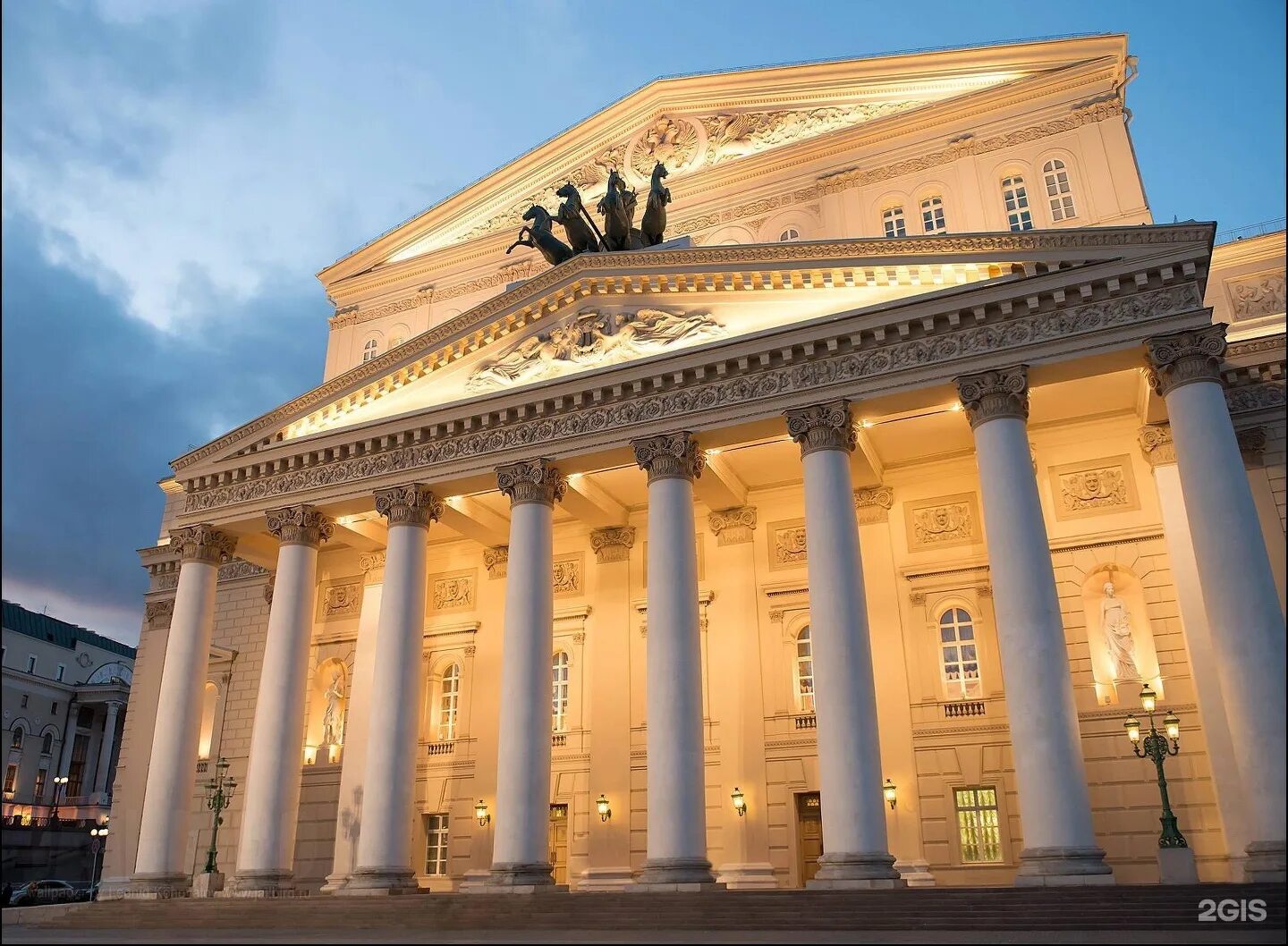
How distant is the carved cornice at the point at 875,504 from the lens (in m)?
24.2

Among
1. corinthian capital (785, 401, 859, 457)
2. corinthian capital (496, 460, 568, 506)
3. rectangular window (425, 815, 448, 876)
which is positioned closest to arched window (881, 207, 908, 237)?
corinthian capital (785, 401, 859, 457)

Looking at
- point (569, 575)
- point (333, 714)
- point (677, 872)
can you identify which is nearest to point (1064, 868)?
point (677, 872)

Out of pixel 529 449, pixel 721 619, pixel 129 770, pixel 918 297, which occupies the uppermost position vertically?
pixel 918 297

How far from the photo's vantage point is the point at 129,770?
3012 centimetres

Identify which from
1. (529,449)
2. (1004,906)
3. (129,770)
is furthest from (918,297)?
(129,770)

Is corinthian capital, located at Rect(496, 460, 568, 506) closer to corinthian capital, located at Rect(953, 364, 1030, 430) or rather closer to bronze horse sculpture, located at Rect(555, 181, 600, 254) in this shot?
bronze horse sculpture, located at Rect(555, 181, 600, 254)

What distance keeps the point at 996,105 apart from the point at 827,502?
15885 mm

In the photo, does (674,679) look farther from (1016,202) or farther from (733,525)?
(1016,202)


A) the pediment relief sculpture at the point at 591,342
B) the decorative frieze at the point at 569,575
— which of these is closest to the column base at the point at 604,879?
the decorative frieze at the point at 569,575

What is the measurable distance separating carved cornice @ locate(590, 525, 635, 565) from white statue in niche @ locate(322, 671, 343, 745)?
872 cm

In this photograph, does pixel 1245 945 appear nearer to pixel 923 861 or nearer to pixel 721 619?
pixel 923 861

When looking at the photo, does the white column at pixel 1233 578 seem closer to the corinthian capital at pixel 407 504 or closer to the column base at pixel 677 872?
the column base at pixel 677 872

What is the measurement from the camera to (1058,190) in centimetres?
2761

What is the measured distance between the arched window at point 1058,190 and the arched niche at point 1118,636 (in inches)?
416
